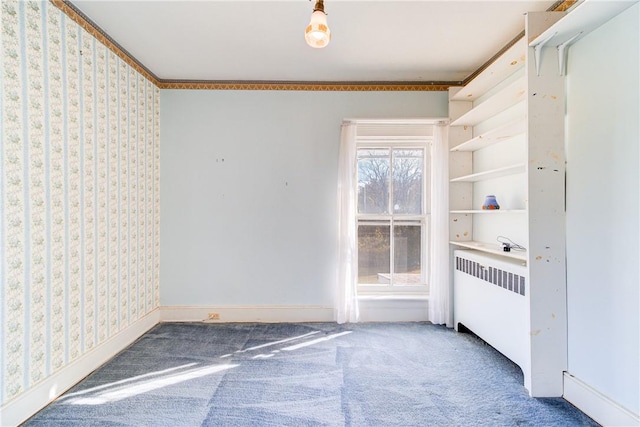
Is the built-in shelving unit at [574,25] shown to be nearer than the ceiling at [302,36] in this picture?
Yes

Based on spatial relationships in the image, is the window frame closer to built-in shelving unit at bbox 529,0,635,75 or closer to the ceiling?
the ceiling

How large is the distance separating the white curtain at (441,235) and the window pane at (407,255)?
259 mm

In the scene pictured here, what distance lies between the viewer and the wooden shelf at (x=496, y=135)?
2.25 meters

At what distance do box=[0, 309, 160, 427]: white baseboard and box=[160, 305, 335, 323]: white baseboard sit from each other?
443mm

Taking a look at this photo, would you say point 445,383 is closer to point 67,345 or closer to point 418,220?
point 418,220

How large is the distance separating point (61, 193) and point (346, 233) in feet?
7.72

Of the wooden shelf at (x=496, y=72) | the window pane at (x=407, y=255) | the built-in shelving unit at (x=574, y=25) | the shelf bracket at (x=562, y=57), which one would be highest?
the wooden shelf at (x=496, y=72)

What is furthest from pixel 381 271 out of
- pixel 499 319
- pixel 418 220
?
pixel 499 319

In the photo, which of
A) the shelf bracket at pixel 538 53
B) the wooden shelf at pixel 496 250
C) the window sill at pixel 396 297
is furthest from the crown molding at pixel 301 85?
the window sill at pixel 396 297

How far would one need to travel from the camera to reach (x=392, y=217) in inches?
136

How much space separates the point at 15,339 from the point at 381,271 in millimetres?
2993

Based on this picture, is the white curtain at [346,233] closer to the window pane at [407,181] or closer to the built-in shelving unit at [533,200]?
the window pane at [407,181]

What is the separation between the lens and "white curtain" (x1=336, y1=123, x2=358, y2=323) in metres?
3.21

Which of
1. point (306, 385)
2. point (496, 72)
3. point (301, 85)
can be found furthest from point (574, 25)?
point (306, 385)
